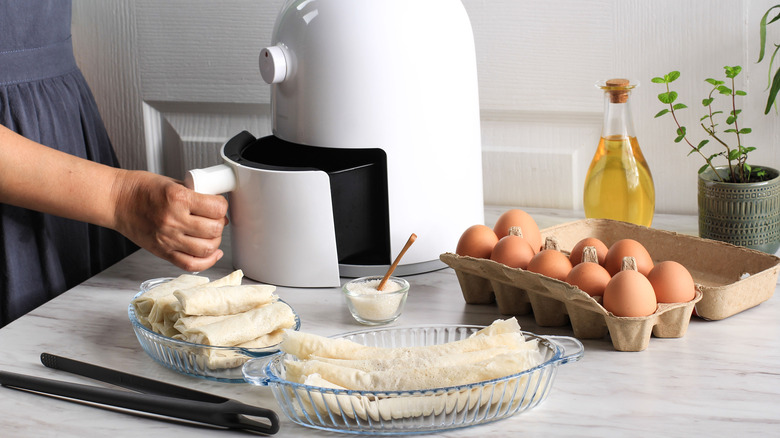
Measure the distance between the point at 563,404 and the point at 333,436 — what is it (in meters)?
0.19

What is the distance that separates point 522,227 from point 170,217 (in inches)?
15.7

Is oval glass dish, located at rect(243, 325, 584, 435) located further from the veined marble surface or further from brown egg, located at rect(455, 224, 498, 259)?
brown egg, located at rect(455, 224, 498, 259)

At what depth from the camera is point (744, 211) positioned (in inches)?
36.3

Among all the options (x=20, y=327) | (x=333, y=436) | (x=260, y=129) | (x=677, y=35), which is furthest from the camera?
(x=260, y=129)

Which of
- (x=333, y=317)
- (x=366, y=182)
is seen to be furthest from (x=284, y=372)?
(x=366, y=182)

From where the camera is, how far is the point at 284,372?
0.65m

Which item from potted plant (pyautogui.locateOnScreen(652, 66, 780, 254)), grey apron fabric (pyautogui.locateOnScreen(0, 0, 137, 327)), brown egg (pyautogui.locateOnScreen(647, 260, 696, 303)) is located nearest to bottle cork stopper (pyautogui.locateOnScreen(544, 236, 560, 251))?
brown egg (pyautogui.locateOnScreen(647, 260, 696, 303))

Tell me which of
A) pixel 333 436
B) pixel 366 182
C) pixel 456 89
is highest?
pixel 456 89

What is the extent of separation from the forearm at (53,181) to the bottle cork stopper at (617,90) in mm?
596

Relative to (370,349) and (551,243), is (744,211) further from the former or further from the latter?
(370,349)

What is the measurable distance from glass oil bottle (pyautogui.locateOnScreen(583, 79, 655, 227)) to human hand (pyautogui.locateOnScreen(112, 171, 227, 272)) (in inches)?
18.4

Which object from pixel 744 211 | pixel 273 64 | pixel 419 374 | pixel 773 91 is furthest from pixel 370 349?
pixel 773 91

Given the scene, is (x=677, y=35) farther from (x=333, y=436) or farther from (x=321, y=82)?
(x=333, y=436)

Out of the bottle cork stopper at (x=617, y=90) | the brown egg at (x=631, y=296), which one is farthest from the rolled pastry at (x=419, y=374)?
the bottle cork stopper at (x=617, y=90)
